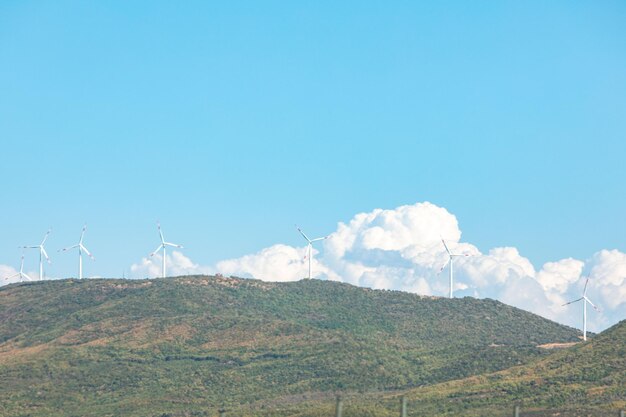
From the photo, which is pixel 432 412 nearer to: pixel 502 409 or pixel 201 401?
pixel 502 409

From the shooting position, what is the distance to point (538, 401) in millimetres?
164750

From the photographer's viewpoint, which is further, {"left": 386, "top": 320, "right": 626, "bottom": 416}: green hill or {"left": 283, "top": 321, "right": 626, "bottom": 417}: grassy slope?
{"left": 386, "top": 320, "right": 626, "bottom": 416}: green hill

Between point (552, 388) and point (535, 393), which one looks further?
point (552, 388)

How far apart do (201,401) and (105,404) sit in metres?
16.7

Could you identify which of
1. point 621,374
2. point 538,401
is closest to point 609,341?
point 621,374

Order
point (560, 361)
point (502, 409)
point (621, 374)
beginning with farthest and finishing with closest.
A: point (560, 361) < point (621, 374) < point (502, 409)

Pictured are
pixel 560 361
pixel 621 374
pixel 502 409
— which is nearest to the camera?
pixel 502 409

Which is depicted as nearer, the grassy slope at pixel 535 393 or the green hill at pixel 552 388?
the grassy slope at pixel 535 393

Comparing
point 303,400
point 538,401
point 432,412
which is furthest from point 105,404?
point 538,401

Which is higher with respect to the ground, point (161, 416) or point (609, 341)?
point (609, 341)

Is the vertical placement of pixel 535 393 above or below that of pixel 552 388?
below

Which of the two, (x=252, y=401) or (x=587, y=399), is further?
(x=252, y=401)

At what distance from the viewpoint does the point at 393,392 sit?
196875 mm

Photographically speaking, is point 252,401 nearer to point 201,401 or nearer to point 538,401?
point 201,401
